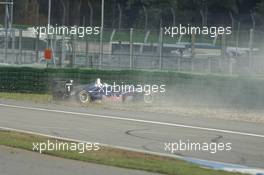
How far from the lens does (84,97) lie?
25.7m

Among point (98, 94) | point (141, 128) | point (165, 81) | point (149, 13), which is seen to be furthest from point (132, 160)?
point (149, 13)

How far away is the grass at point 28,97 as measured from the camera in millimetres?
27123

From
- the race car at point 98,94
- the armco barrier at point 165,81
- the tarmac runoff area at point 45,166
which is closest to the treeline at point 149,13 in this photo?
Answer: the armco barrier at point 165,81

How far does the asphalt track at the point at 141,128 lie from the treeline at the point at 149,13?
21.1m

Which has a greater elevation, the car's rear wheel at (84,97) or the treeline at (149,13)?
the treeline at (149,13)

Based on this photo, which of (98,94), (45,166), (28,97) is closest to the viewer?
(45,166)

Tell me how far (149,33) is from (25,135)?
23945 mm

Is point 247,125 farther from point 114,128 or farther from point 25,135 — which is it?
point 25,135

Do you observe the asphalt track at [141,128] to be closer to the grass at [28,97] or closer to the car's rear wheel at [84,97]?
the car's rear wheel at [84,97]

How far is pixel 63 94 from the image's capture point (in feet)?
86.4

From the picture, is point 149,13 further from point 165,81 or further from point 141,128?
point 141,128

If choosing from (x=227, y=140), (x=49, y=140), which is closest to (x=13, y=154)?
(x=49, y=140)

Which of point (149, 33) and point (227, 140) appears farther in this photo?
point (149, 33)

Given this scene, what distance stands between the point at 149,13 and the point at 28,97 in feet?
67.0
